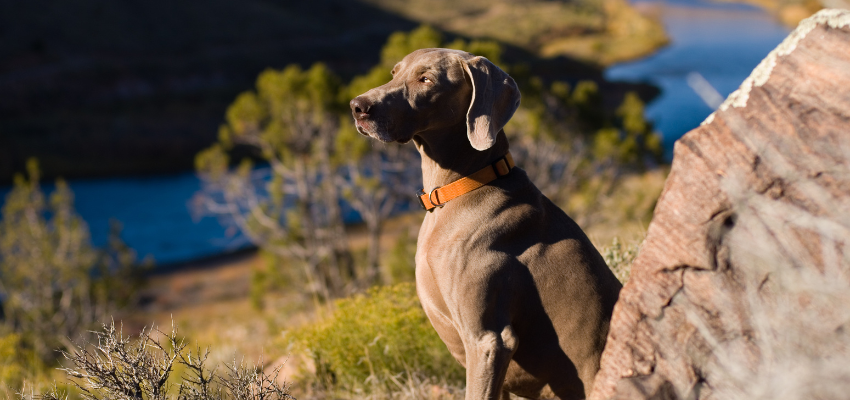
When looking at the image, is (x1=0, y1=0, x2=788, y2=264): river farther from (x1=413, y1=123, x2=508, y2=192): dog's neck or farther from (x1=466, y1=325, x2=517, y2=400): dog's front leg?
(x1=466, y1=325, x2=517, y2=400): dog's front leg

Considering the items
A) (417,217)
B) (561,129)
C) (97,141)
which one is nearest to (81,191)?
(97,141)

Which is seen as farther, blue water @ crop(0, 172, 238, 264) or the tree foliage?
blue water @ crop(0, 172, 238, 264)

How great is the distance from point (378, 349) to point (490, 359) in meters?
1.46

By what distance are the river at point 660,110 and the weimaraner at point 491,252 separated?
2020 cm

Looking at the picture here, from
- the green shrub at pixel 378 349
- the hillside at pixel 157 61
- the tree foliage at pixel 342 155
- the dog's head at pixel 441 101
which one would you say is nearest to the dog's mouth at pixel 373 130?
the dog's head at pixel 441 101

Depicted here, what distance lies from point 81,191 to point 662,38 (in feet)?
97.9

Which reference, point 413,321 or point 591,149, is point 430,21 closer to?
point 591,149

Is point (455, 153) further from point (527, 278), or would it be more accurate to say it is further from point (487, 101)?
point (527, 278)

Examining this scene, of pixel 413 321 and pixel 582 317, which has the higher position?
pixel 413 321

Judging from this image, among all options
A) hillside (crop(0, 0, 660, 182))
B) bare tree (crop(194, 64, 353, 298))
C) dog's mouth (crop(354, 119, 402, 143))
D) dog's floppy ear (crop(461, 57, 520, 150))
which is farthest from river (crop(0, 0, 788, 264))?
dog's mouth (crop(354, 119, 402, 143))

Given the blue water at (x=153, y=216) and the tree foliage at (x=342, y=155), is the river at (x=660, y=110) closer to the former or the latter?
the blue water at (x=153, y=216)

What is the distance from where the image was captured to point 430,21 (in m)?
59.3

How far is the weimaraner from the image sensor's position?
2191 mm

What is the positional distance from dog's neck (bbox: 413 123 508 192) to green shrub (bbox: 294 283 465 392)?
3.88ft
